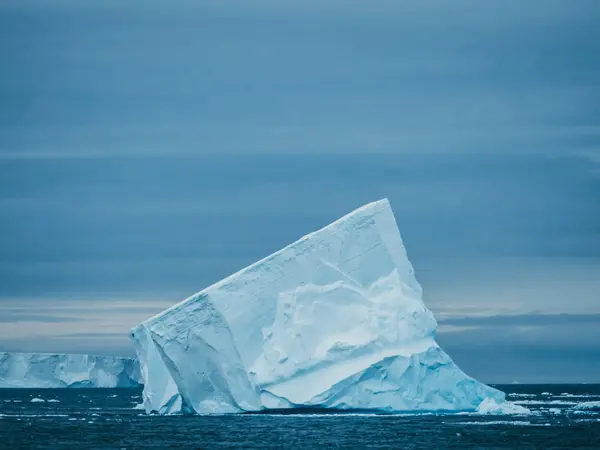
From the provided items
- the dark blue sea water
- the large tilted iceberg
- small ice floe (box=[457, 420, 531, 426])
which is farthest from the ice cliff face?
small ice floe (box=[457, 420, 531, 426])

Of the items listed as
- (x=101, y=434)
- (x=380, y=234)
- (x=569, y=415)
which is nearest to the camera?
(x=101, y=434)

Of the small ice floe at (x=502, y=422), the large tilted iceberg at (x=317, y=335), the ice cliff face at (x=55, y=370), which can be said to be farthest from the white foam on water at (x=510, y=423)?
the ice cliff face at (x=55, y=370)

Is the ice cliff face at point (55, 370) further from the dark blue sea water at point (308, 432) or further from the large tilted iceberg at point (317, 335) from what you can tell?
the large tilted iceberg at point (317, 335)

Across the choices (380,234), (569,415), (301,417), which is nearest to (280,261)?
(380,234)

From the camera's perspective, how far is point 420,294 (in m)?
29.7

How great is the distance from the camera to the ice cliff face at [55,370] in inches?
2881

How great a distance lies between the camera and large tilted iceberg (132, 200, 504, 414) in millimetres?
27672

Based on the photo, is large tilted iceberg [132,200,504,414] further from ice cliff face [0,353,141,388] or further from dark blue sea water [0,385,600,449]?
ice cliff face [0,353,141,388]

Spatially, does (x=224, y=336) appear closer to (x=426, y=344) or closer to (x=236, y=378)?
(x=236, y=378)

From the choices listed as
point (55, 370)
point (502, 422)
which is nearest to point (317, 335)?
point (502, 422)

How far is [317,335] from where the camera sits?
28.5 metres

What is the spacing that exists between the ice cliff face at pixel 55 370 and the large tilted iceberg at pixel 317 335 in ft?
148

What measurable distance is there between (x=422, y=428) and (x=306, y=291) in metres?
4.68

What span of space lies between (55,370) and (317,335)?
48.0 meters
